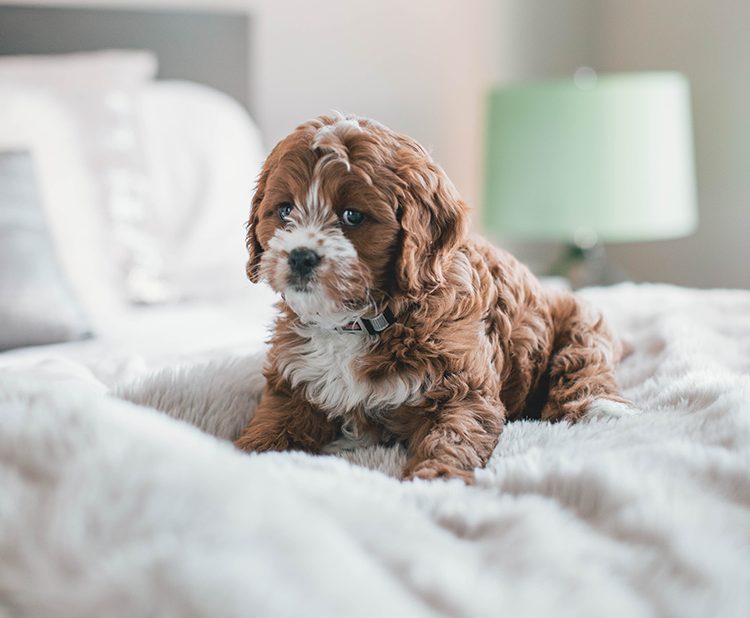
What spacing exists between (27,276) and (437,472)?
1.21m

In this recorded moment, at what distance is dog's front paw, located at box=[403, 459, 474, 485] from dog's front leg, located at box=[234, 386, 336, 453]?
0.73ft

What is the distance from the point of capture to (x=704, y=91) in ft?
10.9

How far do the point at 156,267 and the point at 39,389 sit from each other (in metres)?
1.46

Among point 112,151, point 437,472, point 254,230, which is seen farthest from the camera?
point 112,151

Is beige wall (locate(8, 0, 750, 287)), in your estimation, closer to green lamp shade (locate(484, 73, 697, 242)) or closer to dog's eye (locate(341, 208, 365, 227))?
green lamp shade (locate(484, 73, 697, 242))

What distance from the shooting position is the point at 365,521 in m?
0.83

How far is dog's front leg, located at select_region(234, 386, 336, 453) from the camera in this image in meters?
1.21

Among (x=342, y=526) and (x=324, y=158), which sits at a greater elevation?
(x=324, y=158)

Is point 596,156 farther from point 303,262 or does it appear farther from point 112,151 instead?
point 303,262

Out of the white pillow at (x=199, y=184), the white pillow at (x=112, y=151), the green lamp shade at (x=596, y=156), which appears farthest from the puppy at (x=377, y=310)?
the green lamp shade at (x=596, y=156)

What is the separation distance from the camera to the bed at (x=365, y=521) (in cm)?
71

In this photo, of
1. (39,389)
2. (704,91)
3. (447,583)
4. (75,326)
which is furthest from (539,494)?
(704,91)

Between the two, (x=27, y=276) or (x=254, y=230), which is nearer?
(x=254, y=230)

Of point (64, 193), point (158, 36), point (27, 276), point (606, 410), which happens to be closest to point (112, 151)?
point (64, 193)
